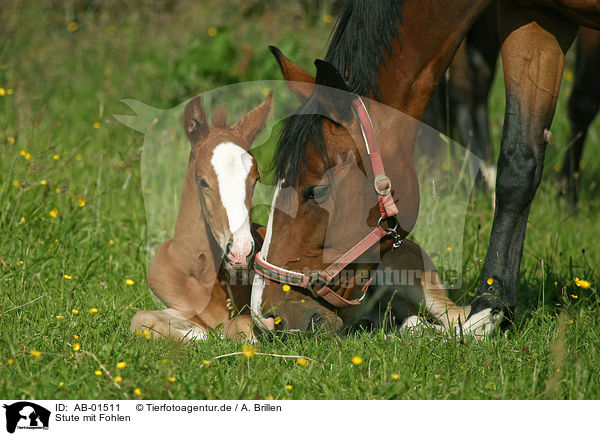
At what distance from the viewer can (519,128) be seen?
9.89 ft

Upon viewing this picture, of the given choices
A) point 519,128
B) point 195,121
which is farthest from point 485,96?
point 195,121

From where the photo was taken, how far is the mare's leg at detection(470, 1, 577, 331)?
9.73 feet

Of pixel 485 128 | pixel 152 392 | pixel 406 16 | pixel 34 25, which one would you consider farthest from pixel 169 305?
pixel 34 25

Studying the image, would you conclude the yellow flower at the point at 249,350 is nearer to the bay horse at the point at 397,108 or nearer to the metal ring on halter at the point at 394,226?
the bay horse at the point at 397,108

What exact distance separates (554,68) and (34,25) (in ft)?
21.9

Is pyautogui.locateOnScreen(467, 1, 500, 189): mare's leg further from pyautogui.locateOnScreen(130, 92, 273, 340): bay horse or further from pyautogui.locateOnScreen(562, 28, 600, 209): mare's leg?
pyautogui.locateOnScreen(130, 92, 273, 340): bay horse

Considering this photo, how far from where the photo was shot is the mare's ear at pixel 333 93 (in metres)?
2.53

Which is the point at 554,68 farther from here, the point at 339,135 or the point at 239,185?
the point at 239,185

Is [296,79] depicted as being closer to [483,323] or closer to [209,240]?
[209,240]

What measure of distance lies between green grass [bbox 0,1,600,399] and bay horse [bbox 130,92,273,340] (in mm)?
190

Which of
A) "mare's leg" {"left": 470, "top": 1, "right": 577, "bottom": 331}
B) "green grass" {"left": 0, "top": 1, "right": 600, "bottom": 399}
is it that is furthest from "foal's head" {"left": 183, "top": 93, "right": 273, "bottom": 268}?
"mare's leg" {"left": 470, "top": 1, "right": 577, "bottom": 331}
